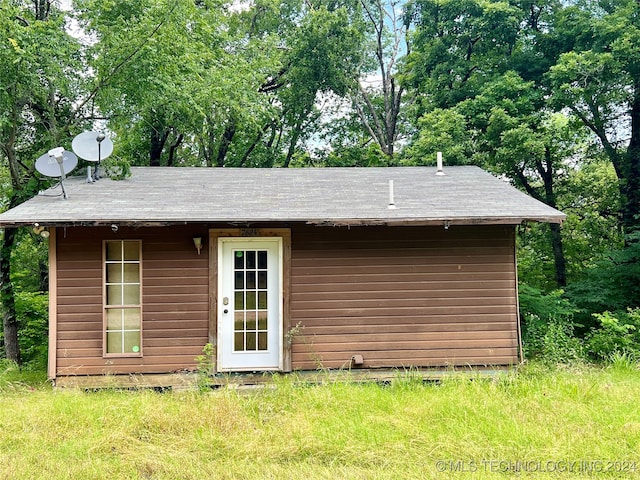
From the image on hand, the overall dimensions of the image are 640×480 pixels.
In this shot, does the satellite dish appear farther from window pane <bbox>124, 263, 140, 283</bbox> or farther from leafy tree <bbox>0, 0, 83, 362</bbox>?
window pane <bbox>124, 263, 140, 283</bbox>

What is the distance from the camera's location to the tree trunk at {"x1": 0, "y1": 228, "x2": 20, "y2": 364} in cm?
756

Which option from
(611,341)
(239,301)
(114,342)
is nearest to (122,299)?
(114,342)

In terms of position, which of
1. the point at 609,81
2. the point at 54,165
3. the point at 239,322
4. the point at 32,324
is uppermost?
the point at 609,81

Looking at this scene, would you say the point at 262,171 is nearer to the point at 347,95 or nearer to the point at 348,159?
the point at 348,159

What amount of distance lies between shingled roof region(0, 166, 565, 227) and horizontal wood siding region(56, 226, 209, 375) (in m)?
0.41

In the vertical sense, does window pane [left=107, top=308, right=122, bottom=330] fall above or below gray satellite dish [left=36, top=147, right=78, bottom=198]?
below

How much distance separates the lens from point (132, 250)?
5.73 meters

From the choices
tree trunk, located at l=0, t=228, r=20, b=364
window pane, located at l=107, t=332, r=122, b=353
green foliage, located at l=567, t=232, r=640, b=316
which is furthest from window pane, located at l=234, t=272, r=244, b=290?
green foliage, located at l=567, t=232, r=640, b=316

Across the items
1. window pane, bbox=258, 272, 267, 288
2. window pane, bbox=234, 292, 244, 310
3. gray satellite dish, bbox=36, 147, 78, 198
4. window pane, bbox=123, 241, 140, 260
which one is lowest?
window pane, bbox=234, 292, 244, 310

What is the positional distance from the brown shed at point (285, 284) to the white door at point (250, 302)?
0.04 feet

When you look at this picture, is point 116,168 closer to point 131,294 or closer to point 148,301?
point 131,294

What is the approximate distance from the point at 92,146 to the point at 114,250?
2011mm

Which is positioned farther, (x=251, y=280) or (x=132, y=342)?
(x=251, y=280)

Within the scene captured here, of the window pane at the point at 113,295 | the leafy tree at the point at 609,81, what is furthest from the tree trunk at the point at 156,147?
the leafy tree at the point at 609,81
